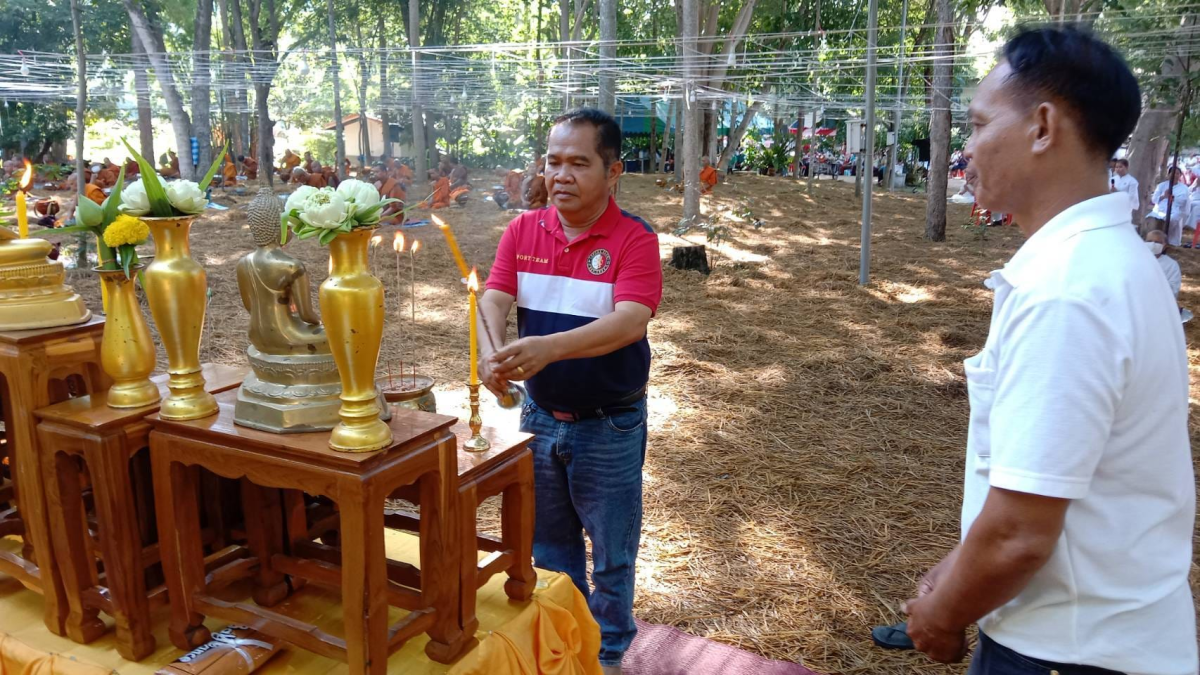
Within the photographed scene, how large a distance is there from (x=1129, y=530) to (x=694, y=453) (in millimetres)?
3373

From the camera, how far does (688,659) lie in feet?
8.48

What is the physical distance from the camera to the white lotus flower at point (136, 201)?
1.43 metres

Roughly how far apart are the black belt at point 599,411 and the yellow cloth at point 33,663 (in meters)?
1.10

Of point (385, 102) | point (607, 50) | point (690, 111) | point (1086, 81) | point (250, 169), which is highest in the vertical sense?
point (607, 50)

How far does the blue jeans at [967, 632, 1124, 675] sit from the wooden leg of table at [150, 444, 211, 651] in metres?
1.36

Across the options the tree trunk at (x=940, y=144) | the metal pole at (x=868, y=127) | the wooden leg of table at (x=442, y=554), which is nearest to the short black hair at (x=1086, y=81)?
the wooden leg of table at (x=442, y=554)

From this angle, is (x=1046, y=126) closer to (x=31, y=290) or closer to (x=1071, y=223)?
(x=1071, y=223)

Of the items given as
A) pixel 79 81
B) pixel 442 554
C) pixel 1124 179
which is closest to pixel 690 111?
pixel 1124 179

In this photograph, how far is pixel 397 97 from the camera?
42.4 feet

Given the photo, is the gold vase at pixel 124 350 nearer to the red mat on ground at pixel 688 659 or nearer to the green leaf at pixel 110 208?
the green leaf at pixel 110 208

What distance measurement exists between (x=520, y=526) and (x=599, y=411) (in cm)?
49

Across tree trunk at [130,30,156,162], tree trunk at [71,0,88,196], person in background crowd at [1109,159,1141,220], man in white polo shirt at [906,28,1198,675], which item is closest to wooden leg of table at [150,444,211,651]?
man in white polo shirt at [906,28,1198,675]

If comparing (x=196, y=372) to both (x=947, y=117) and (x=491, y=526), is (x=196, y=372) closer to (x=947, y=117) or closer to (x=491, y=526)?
(x=491, y=526)

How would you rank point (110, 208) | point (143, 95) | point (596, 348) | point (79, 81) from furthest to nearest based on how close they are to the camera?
point (143, 95), point (79, 81), point (596, 348), point (110, 208)
